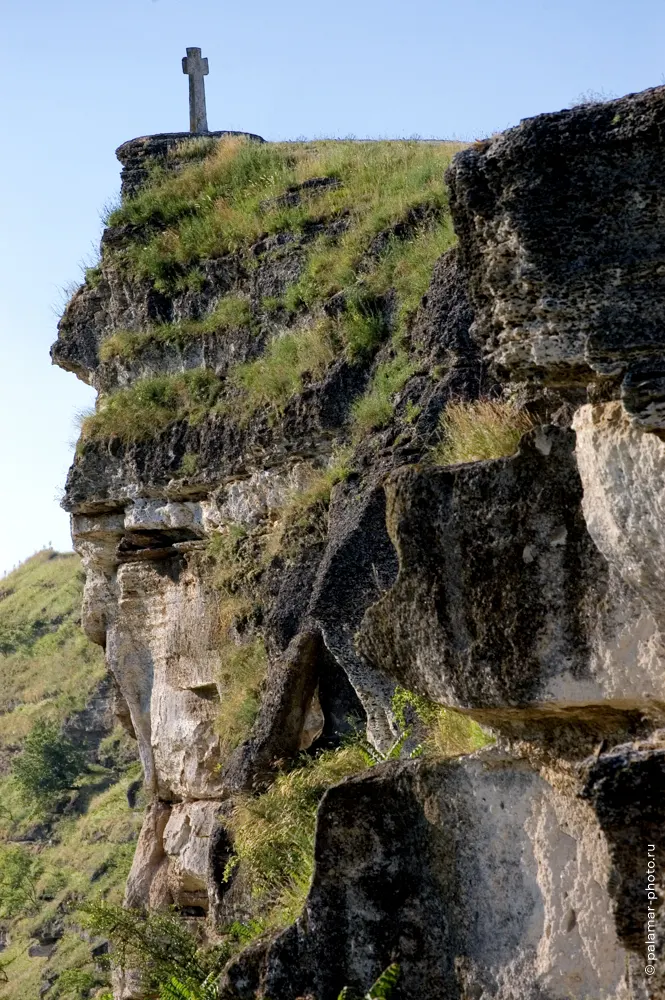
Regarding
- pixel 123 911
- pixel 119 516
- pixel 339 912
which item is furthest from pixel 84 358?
pixel 339 912

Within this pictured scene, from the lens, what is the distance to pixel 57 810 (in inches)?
1268

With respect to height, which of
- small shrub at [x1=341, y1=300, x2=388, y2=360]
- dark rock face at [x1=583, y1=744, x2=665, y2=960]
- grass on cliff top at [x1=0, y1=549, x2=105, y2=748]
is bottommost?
grass on cliff top at [x1=0, y1=549, x2=105, y2=748]

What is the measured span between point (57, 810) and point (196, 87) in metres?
17.1

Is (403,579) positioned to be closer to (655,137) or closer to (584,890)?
(584,890)

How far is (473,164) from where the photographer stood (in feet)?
19.6

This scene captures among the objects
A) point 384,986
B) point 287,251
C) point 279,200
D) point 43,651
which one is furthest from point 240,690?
point 43,651

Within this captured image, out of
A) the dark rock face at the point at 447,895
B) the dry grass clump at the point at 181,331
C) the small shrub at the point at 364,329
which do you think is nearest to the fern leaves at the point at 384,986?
the dark rock face at the point at 447,895

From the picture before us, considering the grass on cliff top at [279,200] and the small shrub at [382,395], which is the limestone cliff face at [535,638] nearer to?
the small shrub at [382,395]

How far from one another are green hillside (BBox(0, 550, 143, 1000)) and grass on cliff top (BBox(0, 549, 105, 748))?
0.16ft

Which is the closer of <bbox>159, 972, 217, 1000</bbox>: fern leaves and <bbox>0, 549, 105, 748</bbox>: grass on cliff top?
<bbox>159, 972, 217, 1000</bbox>: fern leaves

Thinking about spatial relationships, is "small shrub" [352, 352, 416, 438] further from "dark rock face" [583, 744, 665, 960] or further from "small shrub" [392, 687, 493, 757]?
"dark rock face" [583, 744, 665, 960]

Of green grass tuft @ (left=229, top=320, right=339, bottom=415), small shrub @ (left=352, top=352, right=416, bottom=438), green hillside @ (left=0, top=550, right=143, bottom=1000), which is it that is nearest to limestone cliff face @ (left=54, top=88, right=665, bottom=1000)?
small shrub @ (left=352, top=352, right=416, bottom=438)

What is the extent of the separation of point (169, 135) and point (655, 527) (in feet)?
58.2

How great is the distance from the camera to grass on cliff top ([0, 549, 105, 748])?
122 ft
